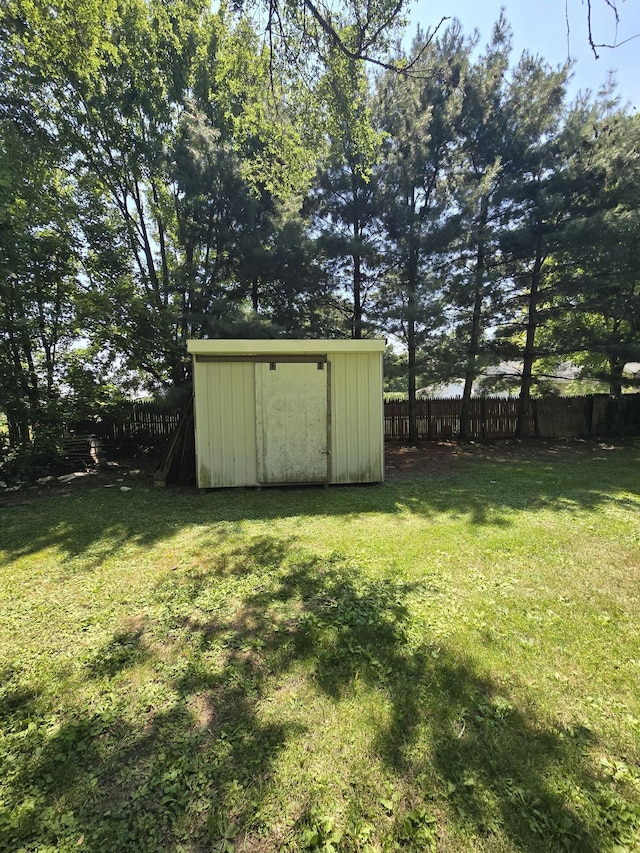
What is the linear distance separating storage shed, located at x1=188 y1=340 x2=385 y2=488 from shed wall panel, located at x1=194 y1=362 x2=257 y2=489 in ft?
0.05

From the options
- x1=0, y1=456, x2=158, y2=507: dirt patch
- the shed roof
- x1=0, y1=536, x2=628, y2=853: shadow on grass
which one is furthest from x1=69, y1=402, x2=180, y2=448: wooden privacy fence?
x1=0, y1=536, x2=628, y2=853: shadow on grass

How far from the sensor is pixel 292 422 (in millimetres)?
5965

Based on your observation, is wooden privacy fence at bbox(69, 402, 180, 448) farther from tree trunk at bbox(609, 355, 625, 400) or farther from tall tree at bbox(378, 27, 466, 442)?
tree trunk at bbox(609, 355, 625, 400)

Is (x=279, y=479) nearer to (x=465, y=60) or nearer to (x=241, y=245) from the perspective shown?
(x=241, y=245)

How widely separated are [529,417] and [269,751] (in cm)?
1315

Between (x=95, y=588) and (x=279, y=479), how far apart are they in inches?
131

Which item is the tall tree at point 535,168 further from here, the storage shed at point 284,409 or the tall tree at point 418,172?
the storage shed at point 284,409

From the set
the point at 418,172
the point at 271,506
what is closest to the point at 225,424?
the point at 271,506

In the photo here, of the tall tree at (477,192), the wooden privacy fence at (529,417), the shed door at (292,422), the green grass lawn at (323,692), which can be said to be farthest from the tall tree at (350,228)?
the green grass lawn at (323,692)

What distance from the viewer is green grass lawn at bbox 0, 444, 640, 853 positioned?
131 centimetres

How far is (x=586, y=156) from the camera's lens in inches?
381

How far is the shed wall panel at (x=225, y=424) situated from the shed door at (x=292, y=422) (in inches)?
7.3

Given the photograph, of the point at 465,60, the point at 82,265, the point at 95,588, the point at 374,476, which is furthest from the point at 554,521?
the point at 465,60

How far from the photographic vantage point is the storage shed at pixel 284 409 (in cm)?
582
